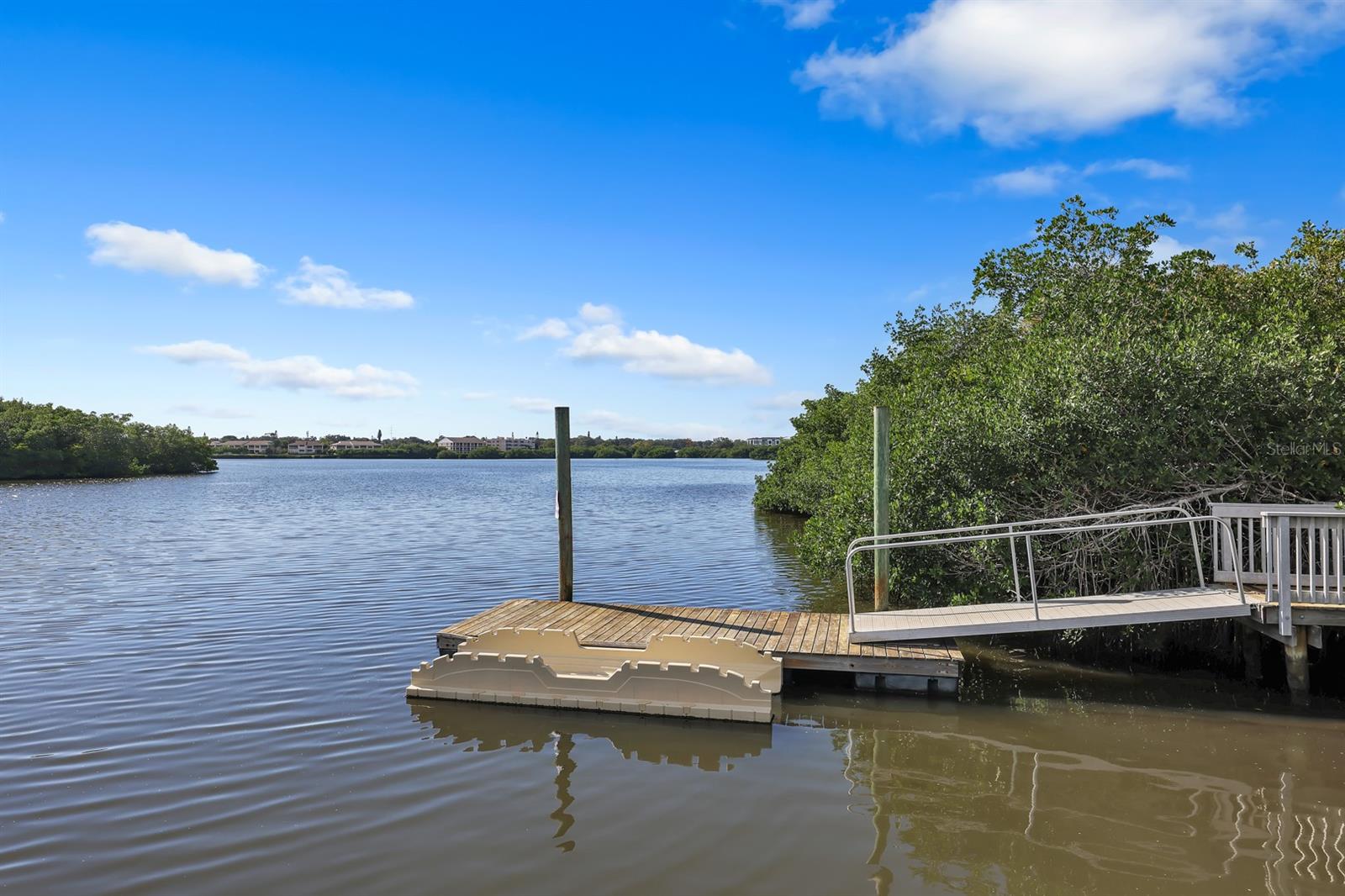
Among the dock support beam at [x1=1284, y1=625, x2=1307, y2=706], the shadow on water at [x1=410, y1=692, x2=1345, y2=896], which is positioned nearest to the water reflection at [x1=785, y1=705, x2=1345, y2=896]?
the shadow on water at [x1=410, y1=692, x2=1345, y2=896]

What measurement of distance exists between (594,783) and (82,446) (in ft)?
309

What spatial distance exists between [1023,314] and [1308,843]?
11033mm

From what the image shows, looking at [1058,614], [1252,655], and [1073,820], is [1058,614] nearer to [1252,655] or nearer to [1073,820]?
Result: [1252,655]

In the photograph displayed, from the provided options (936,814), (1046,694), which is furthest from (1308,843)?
(1046,694)

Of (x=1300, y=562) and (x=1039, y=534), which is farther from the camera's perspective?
(x=1039, y=534)

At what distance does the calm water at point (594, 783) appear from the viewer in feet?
17.8

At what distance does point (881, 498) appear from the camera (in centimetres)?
1115

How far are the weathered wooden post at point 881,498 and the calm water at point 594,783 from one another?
1608 mm

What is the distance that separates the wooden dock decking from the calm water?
82 cm

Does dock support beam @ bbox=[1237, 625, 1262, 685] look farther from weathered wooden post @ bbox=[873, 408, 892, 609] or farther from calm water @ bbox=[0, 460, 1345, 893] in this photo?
weathered wooden post @ bbox=[873, 408, 892, 609]

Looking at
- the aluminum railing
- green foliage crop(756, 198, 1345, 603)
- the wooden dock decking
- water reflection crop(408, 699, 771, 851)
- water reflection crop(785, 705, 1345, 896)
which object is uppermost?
green foliage crop(756, 198, 1345, 603)

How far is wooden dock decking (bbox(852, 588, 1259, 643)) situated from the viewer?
881 centimetres

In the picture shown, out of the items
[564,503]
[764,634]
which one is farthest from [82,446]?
[764,634]

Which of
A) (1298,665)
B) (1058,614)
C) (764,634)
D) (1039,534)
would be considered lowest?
(1298,665)
